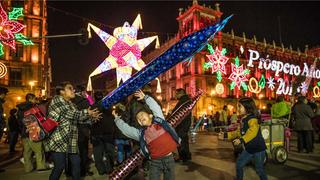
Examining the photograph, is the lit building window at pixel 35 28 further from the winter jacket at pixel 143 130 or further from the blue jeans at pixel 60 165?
the winter jacket at pixel 143 130

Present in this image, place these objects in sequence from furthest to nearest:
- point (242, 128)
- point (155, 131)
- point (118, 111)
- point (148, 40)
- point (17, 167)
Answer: point (148, 40) → point (17, 167) → point (118, 111) → point (242, 128) → point (155, 131)

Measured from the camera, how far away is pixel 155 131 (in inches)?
149

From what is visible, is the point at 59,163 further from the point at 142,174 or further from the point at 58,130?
the point at 142,174

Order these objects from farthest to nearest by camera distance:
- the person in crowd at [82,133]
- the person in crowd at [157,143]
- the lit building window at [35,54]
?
the lit building window at [35,54]
the person in crowd at [82,133]
the person in crowd at [157,143]

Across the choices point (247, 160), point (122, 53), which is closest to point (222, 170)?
point (247, 160)

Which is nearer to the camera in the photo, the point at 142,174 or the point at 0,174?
the point at 142,174

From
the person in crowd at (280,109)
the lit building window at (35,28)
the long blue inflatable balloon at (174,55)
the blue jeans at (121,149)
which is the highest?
the lit building window at (35,28)

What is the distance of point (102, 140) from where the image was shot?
675 centimetres

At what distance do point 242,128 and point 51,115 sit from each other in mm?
3147

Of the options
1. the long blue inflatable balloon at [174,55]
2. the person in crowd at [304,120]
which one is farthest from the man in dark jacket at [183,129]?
the person in crowd at [304,120]

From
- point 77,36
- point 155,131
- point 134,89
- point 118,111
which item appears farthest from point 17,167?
point 77,36

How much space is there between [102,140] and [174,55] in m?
3.08

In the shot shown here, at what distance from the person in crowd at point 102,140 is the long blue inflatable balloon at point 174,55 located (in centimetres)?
173

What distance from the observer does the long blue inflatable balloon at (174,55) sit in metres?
4.67
